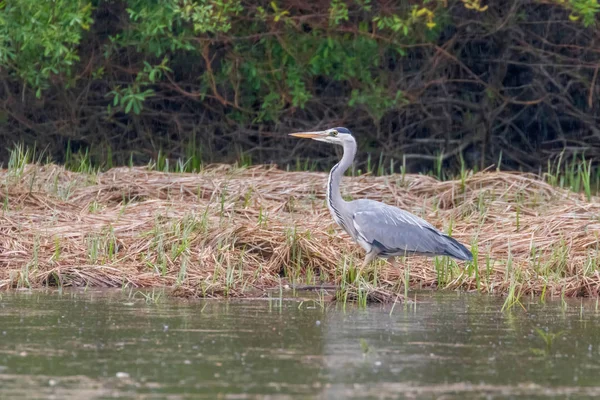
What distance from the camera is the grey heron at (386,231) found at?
8.73 metres

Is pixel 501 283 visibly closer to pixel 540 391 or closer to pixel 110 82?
pixel 540 391

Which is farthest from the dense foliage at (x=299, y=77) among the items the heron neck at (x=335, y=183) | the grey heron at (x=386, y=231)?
the grey heron at (x=386, y=231)

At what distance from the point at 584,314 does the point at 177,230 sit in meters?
3.27

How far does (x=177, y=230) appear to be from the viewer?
925cm

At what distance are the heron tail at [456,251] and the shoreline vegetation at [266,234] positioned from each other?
17cm

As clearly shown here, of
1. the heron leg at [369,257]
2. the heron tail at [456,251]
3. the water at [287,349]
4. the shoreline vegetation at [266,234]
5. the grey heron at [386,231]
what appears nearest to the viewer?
the water at [287,349]

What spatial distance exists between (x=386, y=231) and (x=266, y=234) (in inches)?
39.1

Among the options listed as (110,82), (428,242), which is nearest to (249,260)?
(428,242)

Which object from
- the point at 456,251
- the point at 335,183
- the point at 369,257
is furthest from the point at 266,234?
the point at 456,251

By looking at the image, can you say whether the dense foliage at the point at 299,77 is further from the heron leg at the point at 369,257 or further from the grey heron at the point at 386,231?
the heron leg at the point at 369,257

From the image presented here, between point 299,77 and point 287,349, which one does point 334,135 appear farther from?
point 299,77

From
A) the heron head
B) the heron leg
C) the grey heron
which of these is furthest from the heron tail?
the heron head

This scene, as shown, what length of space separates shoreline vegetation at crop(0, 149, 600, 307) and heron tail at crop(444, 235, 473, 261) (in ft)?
0.54

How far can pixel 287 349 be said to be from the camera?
19.7 ft
